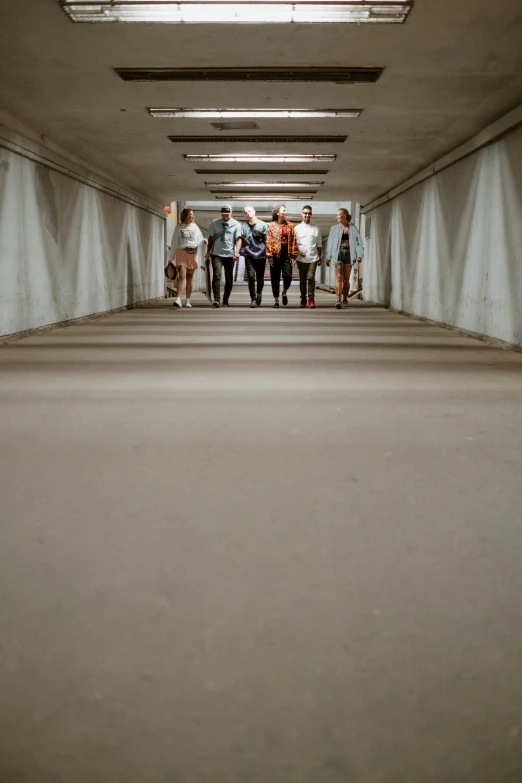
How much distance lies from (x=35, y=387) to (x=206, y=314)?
9.52m

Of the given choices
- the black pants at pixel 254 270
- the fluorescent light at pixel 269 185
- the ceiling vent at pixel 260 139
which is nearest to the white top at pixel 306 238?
the black pants at pixel 254 270

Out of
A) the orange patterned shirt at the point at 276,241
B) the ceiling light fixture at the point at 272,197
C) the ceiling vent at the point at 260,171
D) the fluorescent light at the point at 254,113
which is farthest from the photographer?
the ceiling light fixture at the point at 272,197

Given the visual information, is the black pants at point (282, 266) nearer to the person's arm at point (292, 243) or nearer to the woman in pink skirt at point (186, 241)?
the person's arm at point (292, 243)

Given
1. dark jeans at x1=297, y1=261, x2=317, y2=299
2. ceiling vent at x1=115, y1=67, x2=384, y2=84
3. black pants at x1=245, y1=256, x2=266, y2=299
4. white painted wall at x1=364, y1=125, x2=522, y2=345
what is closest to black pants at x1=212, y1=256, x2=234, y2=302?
black pants at x1=245, y1=256, x2=266, y2=299

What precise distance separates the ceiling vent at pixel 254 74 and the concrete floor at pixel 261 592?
434 centimetres

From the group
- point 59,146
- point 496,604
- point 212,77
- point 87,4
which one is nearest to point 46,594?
point 496,604

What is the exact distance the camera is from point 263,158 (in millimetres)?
15062

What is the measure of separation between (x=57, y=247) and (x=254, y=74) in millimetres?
5463

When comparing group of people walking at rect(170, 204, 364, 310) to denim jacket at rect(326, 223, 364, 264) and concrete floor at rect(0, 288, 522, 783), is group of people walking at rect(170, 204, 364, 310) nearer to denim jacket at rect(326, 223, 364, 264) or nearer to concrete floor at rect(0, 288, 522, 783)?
denim jacket at rect(326, 223, 364, 264)

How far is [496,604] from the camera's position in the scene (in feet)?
7.41

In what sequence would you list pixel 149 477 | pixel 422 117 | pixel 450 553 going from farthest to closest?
pixel 422 117 < pixel 149 477 < pixel 450 553

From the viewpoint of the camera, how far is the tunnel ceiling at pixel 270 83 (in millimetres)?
6949

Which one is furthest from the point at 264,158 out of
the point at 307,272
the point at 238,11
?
the point at 238,11

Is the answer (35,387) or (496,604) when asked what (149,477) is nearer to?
(496,604)
